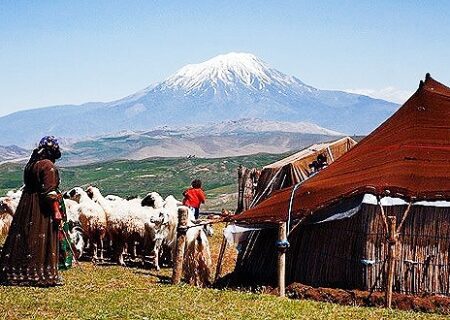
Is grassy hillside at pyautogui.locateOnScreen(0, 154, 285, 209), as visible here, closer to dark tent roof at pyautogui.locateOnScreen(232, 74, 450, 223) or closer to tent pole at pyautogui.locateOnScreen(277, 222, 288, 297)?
dark tent roof at pyautogui.locateOnScreen(232, 74, 450, 223)

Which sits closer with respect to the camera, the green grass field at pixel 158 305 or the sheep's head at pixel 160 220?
the green grass field at pixel 158 305

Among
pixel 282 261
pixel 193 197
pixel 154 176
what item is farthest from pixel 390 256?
pixel 154 176

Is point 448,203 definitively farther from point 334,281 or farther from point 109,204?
point 109,204

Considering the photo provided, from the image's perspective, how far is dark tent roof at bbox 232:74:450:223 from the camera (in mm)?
13430

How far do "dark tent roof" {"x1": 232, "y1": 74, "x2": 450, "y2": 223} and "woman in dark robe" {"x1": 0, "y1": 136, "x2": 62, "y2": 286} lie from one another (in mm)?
3951

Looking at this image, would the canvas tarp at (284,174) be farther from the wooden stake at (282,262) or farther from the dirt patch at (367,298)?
the dirt patch at (367,298)

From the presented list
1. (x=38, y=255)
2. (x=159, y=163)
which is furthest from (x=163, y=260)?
(x=159, y=163)

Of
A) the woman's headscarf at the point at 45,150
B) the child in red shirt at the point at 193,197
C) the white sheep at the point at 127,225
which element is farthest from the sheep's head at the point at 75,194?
the woman's headscarf at the point at 45,150

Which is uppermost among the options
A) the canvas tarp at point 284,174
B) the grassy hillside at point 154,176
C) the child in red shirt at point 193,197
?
the canvas tarp at point 284,174

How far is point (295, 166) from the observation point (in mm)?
17625

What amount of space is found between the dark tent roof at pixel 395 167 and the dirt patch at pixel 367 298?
1.45m

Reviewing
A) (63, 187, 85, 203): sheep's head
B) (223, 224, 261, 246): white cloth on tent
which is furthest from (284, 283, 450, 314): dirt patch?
(63, 187, 85, 203): sheep's head

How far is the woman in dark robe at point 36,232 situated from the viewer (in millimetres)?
12828

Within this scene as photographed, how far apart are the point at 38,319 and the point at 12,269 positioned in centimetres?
314
